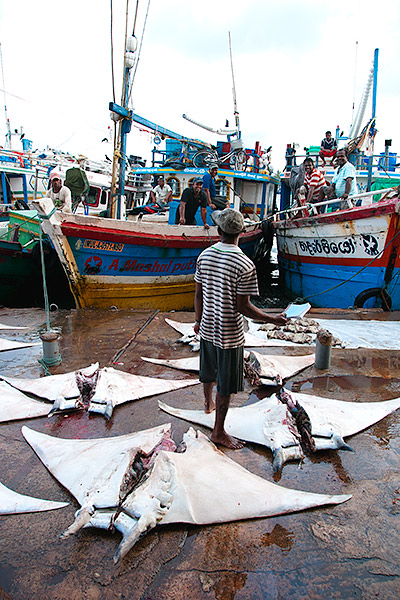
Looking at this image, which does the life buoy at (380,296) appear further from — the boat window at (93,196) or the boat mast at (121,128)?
the boat window at (93,196)

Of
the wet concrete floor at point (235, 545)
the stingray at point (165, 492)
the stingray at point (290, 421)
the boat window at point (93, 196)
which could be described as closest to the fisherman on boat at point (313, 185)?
the stingray at point (290, 421)

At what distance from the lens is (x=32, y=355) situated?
4.57 metres

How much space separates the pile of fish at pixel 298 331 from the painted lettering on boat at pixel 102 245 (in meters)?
3.03

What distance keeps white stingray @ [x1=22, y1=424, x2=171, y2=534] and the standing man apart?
13484 millimetres

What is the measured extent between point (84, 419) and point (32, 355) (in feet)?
6.35

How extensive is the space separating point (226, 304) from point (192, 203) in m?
6.14

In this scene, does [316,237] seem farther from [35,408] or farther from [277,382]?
[35,408]

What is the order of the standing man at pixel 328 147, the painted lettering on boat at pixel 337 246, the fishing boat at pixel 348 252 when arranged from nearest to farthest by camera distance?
the fishing boat at pixel 348 252
the painted lettering on boat at pixel 337 246
the standing man at pixel 328 147

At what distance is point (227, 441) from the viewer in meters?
2.61

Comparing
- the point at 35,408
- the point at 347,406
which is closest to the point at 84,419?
the point at 35,408

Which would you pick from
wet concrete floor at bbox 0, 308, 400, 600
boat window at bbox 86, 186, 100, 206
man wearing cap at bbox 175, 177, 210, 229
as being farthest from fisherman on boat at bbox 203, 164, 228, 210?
boat window at bbox 86, 186, 100, 206

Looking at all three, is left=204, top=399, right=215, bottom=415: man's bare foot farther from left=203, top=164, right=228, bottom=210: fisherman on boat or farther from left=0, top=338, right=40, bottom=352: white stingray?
left=203, top=164, right=228, bottom=210: fisherman on boat

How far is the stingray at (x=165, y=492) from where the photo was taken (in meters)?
1.78

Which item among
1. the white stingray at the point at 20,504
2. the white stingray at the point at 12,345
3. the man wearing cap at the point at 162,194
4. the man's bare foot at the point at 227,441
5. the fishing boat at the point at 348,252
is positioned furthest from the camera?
the man wearing cap at the point at 162,194
